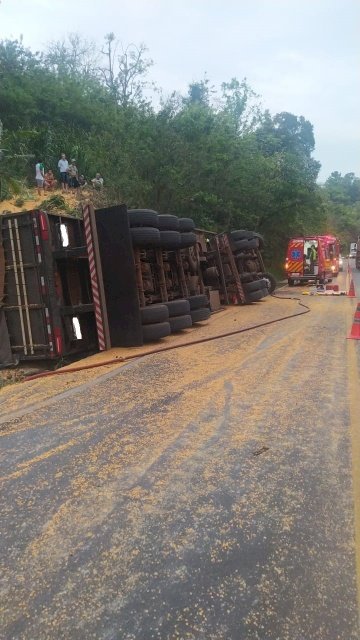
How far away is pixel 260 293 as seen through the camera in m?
14.0

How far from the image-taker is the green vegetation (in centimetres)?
1639

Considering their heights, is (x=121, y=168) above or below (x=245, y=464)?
above

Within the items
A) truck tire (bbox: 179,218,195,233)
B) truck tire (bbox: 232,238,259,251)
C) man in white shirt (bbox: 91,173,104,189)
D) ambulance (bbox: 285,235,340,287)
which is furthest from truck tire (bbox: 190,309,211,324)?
ambulance (bbox: 285,235,340,287)

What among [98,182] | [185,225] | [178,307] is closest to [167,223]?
[185,225]

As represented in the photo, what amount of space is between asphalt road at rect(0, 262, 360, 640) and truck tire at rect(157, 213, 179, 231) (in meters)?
4.63

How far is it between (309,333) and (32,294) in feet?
16.2

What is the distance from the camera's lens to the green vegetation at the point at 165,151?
645 inches

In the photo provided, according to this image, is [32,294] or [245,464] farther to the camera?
[32,294]

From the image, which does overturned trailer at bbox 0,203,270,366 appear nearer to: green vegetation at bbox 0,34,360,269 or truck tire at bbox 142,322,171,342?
truck tire at bbox 142,322,171,342

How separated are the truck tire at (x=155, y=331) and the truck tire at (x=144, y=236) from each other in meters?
1.47

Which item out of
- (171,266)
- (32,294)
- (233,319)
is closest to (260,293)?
(233,319)

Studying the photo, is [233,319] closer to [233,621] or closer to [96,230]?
[96,230]

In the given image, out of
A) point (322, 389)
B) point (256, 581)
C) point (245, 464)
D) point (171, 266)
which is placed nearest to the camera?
point (256, 581)

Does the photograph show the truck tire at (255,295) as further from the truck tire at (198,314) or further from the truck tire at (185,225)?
the truck tire at (185,225)
